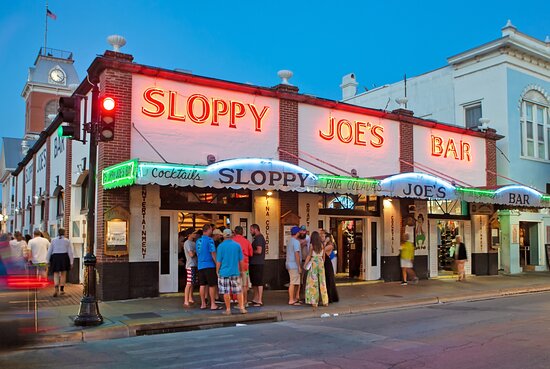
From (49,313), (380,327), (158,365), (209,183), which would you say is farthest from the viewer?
(209,183)

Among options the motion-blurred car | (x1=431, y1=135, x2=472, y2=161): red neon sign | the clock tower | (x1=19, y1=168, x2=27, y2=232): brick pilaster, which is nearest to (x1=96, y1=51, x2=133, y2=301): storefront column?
the motion-blurred car

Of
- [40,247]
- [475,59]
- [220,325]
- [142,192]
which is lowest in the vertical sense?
[220,325]

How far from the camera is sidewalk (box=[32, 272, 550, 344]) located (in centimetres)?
959

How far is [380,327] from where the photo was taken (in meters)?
10.1

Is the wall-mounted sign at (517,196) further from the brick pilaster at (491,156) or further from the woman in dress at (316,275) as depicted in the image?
the woman in dress at (316,275)

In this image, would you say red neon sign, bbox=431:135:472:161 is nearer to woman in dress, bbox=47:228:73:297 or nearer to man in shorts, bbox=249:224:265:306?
man in shorts, bbox=249:224:265:306

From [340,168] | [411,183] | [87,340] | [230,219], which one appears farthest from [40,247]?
[411,183]

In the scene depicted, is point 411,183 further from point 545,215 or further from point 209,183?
point 545,215

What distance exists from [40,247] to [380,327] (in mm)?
10045

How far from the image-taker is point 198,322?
10.5 meters

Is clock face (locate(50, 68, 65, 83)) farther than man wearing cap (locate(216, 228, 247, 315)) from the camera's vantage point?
Yes

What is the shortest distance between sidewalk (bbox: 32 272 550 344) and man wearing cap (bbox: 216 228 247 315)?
42 centimetres

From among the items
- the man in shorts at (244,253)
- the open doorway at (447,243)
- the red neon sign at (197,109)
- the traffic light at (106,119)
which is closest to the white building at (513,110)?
the open doorway at (447,243)

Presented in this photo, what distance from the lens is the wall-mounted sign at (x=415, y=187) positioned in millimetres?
15578
